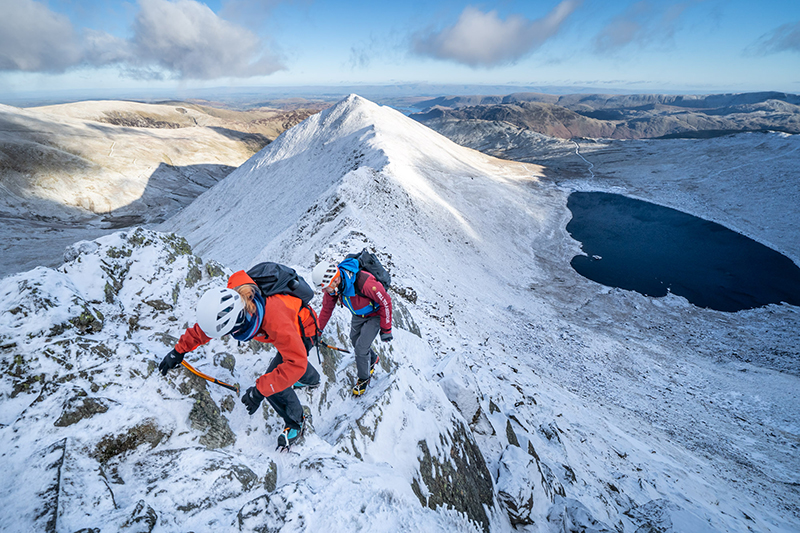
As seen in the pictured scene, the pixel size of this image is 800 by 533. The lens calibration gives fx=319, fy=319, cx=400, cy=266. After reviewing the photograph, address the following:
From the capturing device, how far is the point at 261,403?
598cm

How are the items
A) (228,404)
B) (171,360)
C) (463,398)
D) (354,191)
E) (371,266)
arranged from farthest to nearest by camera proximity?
1. (354,191)
2. (463,398)
3. (371,266)
4. (228,404)
5. (171,360)

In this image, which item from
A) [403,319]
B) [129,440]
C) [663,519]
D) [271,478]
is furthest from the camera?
[403,319]

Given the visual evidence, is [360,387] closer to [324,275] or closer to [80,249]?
[324,275]

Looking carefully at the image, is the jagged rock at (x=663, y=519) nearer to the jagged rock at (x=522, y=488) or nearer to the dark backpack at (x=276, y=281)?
the jagged rock at (x=522, y=488)

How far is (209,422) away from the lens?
5.26 metres

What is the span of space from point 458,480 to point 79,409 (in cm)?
623

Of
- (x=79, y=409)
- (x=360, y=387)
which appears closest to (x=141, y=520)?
(x=79, y=409)

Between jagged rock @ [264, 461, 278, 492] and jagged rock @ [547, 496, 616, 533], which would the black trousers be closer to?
jagged rock @ [264, 461, 278, 492]

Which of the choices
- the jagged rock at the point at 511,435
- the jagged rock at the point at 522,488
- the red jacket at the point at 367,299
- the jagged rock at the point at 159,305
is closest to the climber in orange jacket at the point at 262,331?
the red jacket at the point at 367,299

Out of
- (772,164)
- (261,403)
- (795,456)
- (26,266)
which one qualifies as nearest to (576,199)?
(772,164)

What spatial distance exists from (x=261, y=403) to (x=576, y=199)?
65.6m

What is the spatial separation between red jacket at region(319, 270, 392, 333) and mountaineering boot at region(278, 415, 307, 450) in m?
1.99

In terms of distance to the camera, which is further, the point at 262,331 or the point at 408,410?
the point at 408,410

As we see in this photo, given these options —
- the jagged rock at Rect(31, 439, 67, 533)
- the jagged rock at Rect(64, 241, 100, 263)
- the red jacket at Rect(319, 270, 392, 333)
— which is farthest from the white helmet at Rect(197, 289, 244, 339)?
the jagged rock at Rect(64, 241, 100, 263)
